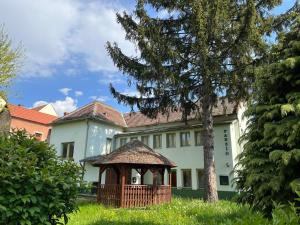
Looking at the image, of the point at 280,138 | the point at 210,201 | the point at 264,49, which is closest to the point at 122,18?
the point at 264,49

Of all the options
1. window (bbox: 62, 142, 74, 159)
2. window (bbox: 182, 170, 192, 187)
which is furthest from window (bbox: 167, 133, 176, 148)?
window (bbox: 62, 142, 74, 159)

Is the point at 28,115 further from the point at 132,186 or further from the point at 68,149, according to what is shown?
the point at 132,186

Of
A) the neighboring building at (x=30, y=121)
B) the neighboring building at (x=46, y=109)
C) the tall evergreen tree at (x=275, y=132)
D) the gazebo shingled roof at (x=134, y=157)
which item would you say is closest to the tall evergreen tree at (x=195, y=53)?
the gazebo shingled roof at (x=134, y=157)

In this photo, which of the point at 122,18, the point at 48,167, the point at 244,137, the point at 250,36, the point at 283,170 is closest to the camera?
the point at 48,167

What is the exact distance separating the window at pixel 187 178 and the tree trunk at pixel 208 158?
7906 millimetres

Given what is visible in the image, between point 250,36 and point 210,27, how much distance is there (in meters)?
2.32

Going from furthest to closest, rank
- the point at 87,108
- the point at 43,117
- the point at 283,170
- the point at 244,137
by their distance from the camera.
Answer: the point at 43,117 < the point at 87,108 < the point at 244,137 < the point at 283,170

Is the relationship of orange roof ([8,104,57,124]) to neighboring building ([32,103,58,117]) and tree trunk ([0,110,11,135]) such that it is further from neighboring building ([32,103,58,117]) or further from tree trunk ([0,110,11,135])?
tree trunk ([0,110,11,135])

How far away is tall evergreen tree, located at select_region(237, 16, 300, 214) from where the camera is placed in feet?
20.7

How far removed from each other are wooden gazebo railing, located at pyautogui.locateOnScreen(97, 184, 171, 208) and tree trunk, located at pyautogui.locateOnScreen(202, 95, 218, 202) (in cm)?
322

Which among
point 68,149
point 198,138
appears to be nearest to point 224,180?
point 198,138

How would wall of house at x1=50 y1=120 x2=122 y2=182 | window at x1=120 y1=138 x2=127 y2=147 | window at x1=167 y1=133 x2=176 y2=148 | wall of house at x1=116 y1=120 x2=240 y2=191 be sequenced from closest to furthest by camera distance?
wall of house at x1=116 y1=120 x2=240 y2=191, window at x1=167 y1=133 x2=176 y2=148, wall of house at x1=50 y1=120 x2=122 y2=182, window at x1=120 y1=138 x2=127 y2=147

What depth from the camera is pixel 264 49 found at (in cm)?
1720

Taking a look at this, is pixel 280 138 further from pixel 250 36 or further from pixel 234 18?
pixel 234 18
